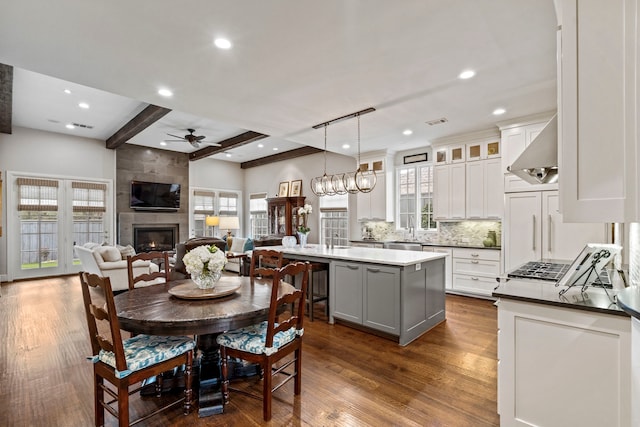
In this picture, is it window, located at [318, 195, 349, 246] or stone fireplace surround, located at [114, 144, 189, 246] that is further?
stone fireplace surround, located at [114, 144, 189, 246]

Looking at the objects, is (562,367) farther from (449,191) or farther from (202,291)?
(449,191)

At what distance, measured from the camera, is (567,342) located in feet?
5.33

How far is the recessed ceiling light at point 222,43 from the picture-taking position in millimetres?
2506

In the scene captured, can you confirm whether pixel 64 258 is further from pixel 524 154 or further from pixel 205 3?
pixel 524 154

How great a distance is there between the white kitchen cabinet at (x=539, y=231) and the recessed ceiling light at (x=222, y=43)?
13.8ft

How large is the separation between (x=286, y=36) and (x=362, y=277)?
2564 mm

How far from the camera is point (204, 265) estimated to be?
2.30m

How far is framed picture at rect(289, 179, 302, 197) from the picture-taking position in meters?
8.44

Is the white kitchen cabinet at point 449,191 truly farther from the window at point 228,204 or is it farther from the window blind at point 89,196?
the window blind at point 89,196

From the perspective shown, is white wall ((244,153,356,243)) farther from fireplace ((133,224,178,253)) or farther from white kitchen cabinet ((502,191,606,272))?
white kitchen cabinet ((502,191,606,272))

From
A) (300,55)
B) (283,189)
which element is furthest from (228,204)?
(300,55)

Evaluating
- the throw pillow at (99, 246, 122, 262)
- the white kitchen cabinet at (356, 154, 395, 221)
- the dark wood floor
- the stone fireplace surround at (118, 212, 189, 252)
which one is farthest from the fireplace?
the white kitchen cabinet at (356, 154, 395, 221)

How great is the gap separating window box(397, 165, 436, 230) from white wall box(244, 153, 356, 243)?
137 centimetres

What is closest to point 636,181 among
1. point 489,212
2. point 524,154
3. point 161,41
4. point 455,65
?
point 524,154
